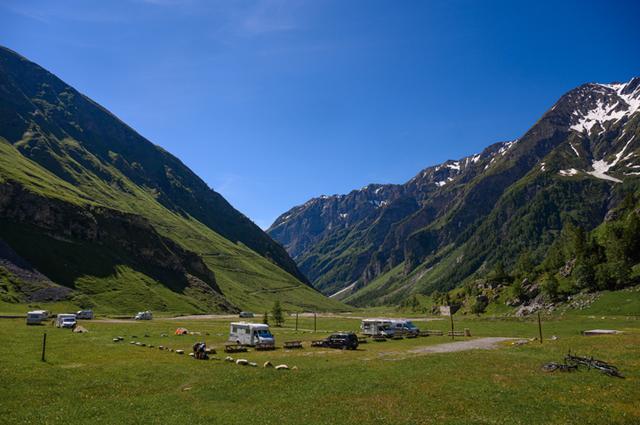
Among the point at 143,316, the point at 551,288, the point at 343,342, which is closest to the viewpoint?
the point at 343,342

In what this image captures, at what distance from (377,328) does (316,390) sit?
51.7 m

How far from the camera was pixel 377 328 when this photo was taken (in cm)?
8112

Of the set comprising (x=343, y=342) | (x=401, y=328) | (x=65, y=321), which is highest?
(x=65, y=321)

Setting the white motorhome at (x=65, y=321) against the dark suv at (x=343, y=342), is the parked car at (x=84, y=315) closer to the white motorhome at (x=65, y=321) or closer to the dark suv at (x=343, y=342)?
the white motorhome at (x=65, y=321)

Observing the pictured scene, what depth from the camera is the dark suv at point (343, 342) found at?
60844 mm

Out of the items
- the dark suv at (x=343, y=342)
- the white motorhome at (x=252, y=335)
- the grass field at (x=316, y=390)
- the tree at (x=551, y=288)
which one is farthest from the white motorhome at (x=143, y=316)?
the tree at (x=551, y=288)

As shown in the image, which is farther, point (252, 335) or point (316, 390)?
point (252, 335)

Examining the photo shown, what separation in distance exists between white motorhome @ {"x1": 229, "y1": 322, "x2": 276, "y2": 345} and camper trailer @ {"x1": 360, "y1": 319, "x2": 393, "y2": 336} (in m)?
25.8

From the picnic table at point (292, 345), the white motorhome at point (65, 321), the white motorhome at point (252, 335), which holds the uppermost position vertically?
the white motorhome at point (65, 321)

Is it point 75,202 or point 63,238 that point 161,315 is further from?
point 75,202

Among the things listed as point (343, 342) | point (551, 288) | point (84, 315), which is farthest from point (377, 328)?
point (84, 315)

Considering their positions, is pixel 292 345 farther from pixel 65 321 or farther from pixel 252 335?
pixel 65 321

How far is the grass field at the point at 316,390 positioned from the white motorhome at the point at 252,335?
43.9ft

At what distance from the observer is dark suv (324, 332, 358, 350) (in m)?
60.8
